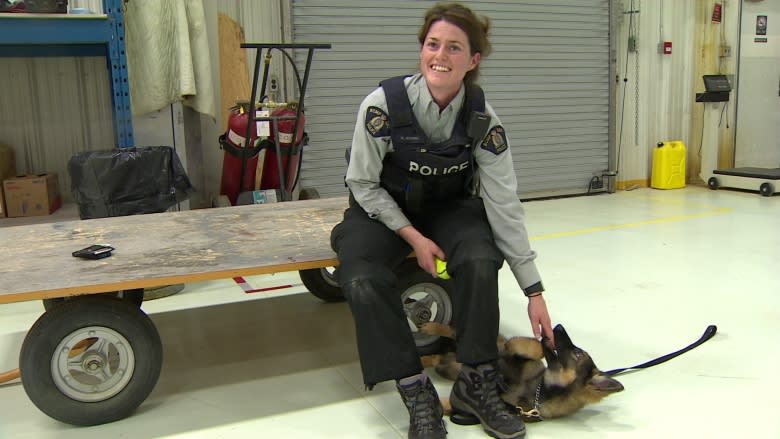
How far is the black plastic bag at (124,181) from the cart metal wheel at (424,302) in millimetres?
1606

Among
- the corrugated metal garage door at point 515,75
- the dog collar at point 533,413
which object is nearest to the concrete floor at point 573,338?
the dog collar at point 533,413

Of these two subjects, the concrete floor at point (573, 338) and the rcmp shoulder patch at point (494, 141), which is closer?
the concrete floor at point (573, 338)

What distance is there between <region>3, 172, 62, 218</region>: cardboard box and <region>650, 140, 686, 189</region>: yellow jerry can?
17.9ft

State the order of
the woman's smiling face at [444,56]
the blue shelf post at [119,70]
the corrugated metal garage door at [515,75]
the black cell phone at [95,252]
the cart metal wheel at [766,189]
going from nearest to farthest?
the woman's smiling face at [444,56] → the black cell phone at [95,252] → the blue shelf post at [119,70] → the corrugated metal garage door at [515,75] → the cart metal wheel at [766,189]

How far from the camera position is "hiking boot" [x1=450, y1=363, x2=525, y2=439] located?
187 cm

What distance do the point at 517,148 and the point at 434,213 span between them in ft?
13.5

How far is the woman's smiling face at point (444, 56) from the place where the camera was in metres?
2.05

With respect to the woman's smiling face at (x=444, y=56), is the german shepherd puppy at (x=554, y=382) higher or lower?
lower

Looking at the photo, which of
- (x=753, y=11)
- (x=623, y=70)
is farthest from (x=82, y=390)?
(x=753, y=11)

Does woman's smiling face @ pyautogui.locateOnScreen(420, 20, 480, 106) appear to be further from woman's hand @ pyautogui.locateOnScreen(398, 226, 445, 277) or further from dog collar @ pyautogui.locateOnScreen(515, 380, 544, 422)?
dog collar @ pyautogui.locateOnScreen(515, 380, 544, 422)

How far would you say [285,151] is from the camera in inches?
157

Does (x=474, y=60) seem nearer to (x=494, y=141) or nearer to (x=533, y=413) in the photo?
(x=494, y=141)

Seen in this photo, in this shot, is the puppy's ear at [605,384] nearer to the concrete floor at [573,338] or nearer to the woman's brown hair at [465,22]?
the concrete floor at [573,338]

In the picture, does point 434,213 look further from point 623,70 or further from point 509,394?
point 623,70
